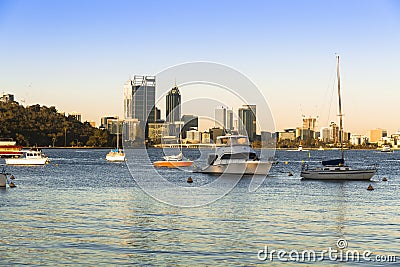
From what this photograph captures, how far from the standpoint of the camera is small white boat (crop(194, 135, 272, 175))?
79000mm

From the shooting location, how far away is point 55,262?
25.9 m

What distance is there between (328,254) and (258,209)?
16.1 metres

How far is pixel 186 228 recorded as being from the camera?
112 ft

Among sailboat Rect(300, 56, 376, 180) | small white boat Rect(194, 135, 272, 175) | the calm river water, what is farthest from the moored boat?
the calm river water

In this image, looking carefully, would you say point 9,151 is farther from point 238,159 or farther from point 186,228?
point 186,228

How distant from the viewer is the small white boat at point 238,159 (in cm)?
7900

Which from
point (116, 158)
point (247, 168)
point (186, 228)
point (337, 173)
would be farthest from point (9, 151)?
point (186, 228)

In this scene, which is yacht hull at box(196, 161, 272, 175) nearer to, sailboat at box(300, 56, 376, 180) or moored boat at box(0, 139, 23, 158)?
sailboat at box(300, 56, 376, 180)

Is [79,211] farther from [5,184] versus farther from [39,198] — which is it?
[5,184]

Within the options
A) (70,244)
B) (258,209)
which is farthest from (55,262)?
(258,209)

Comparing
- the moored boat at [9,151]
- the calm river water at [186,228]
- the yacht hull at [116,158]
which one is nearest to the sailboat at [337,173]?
the calm river water at [186,228]

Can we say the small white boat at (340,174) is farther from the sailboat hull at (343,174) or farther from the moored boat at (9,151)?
the moored boat at (9,151)

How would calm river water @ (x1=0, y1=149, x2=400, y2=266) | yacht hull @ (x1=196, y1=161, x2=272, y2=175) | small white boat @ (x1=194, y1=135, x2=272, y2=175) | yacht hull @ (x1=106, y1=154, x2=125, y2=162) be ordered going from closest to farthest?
1. calm river water @ (x1=0, y1=149, x2=400, y2=266)
2. yacht hull @ (x1=196, y1=161, x2=272, y2=175)
3. small white boat @ (x1=194, y1=135, x2=272, y2=175)
4. yacht hull @ (x1=106, y1=154, x2=125, y2=162)

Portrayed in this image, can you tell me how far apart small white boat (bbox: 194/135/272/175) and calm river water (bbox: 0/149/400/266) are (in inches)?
928
